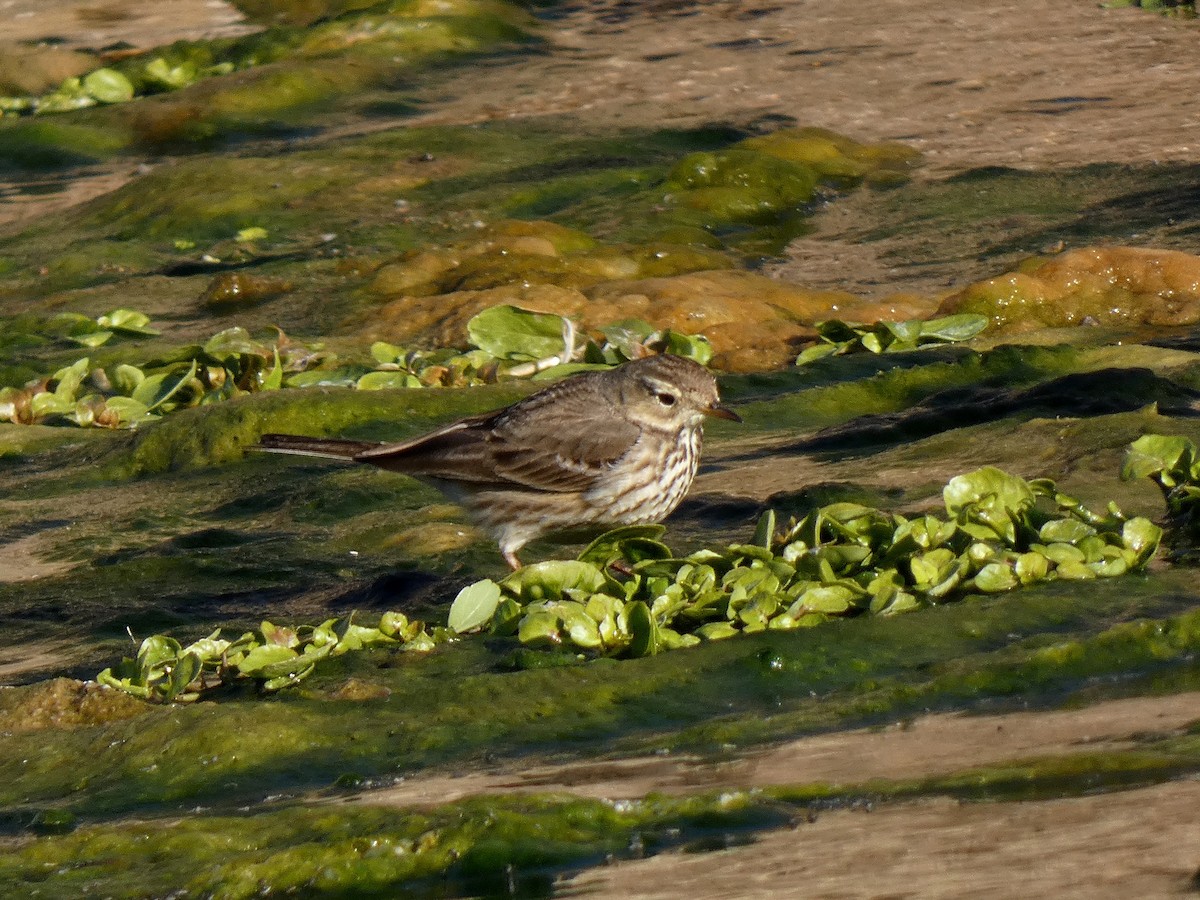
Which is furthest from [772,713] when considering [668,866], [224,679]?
[224,679]

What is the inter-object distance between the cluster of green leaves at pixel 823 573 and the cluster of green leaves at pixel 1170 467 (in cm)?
20

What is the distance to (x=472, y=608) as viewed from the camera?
231 inches

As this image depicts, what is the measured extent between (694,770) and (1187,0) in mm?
16261

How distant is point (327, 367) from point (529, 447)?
10.3 feet

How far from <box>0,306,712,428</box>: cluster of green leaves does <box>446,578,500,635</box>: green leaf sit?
12.4 ft

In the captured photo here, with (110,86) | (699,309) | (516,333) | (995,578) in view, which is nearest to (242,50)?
(110,86)

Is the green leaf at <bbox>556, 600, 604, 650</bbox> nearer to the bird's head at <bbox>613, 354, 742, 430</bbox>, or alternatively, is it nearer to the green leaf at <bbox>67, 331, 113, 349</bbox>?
the bird's head at <bbox>613, 354, 742, 430</bbox>

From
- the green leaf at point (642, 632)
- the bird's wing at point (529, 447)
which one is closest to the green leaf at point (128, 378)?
the bird's wing at point (529, 447)

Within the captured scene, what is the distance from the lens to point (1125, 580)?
18.1 feet

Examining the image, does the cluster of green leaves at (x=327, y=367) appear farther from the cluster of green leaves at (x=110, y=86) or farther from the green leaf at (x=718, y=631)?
the cluster of green leaves at (x=110, y=86)

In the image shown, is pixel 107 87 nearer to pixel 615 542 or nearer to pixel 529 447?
pixel 529 447

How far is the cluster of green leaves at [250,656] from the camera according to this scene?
5605 mm

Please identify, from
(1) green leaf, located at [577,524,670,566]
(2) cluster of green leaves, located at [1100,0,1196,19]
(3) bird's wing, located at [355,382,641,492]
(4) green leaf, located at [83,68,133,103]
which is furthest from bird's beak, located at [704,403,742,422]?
(4) green leaf, located at [83,68,133,103]

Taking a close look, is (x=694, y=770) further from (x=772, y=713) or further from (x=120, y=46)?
(x=120, y=46)
